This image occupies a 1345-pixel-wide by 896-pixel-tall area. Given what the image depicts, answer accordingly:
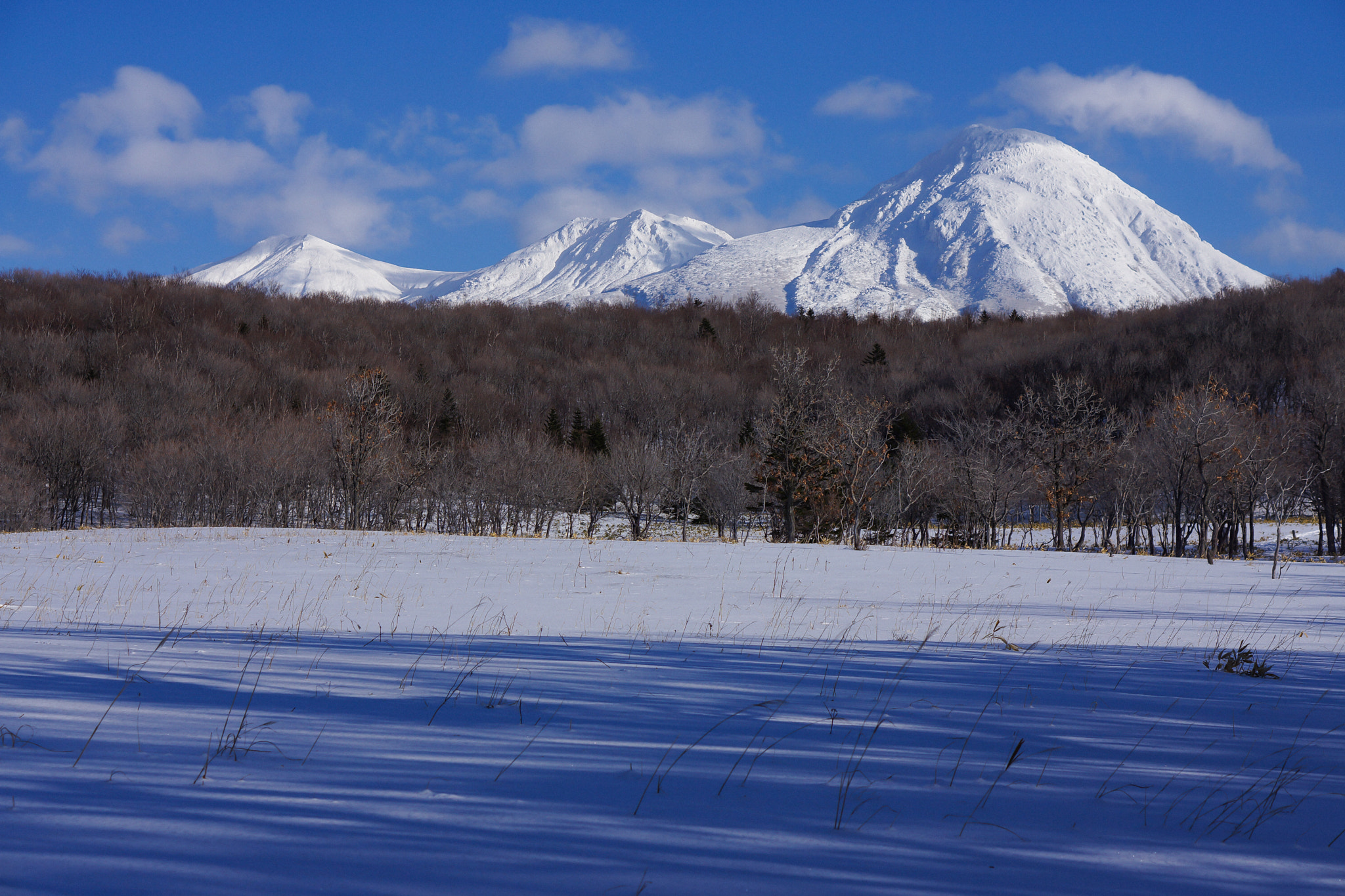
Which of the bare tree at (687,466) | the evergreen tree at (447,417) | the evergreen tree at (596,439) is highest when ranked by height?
the evergreen tree at (447,417)

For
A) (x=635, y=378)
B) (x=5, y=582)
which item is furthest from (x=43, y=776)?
(x=635, y=378)

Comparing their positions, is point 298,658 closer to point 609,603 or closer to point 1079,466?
point 609,603

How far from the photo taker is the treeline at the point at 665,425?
40.8m

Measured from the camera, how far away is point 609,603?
9.09 m

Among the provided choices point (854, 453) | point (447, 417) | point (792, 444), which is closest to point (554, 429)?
point (447, 417)

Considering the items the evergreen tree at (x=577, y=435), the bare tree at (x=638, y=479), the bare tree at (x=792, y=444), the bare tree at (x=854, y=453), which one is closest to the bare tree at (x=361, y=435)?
the bare tree at (x=638, y=479)

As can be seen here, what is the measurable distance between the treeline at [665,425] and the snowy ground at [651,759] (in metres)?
18.9

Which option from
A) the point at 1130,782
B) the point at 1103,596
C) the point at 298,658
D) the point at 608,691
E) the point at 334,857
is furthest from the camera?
the point at 1103,596

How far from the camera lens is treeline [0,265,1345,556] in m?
40.8

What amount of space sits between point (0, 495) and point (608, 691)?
50378 mm

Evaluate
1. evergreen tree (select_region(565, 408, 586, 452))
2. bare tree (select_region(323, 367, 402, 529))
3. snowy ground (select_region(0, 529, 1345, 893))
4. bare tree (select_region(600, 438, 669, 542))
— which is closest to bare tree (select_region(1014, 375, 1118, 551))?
bare tree (select_region(600, 438, 669, 542))

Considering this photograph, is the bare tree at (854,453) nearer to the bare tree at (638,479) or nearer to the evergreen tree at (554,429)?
the bare tree at (638,479)

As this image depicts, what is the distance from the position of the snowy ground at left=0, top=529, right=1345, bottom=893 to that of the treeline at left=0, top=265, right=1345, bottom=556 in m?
18.9

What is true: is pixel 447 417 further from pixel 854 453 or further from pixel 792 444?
pixel 854 453
